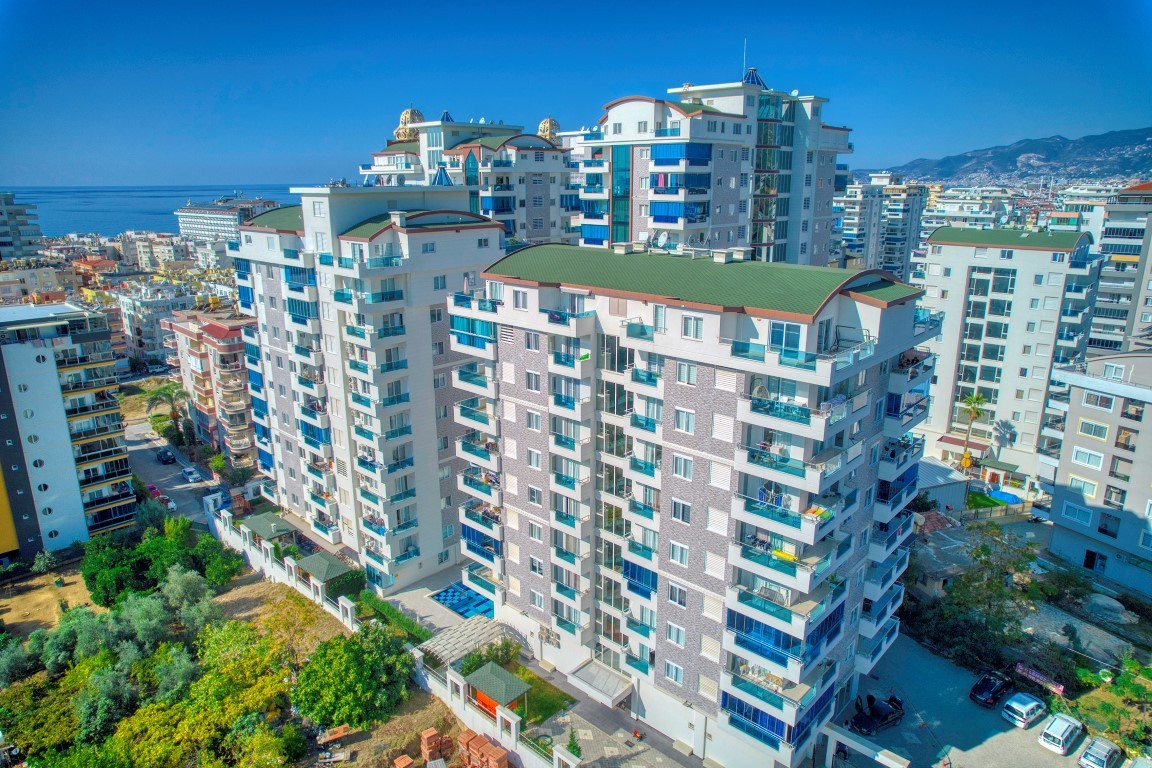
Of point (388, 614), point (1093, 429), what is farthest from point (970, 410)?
point (388, 614)

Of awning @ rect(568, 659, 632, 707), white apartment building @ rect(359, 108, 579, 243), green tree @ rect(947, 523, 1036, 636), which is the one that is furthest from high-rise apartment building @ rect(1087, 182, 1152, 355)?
awning @ rect(568, 659, 632, 707)

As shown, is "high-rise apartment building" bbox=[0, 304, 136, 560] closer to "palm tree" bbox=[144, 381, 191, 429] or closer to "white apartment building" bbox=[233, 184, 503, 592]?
"white apartment building" bbox=[233, 184, 503, 592]

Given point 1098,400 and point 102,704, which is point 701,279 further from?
point 102,704

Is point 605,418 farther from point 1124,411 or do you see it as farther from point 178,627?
point 1124,411

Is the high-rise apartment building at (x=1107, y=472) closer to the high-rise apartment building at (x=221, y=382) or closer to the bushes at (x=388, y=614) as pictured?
the bushes at (x=388, y=614)

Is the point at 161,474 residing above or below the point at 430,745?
above

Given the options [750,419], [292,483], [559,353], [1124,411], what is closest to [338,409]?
[292,483]
